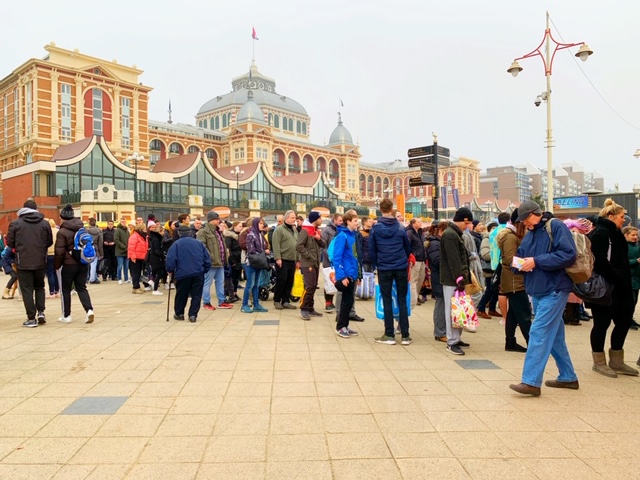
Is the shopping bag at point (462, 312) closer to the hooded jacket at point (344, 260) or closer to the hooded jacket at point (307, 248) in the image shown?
the hooded jacket at point (344, 260)

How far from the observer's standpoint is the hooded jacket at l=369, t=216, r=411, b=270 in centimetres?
704

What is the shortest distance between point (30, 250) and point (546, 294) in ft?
25.3

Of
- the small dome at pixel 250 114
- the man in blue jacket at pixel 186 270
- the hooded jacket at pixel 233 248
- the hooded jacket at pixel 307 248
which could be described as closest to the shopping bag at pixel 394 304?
the hooded jacket at pixel 307 248

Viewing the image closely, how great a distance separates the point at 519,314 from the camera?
6621mm

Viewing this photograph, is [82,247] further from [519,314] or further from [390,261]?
[519,314]

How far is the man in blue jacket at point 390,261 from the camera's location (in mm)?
7055

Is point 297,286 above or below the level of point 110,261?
below

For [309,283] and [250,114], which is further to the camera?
[250,114]

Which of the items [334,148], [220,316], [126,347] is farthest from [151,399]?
[334,148]

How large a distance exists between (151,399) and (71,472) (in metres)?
1.47

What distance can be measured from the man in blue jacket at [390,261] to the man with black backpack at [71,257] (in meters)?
4.85

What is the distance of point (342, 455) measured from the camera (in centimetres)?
346

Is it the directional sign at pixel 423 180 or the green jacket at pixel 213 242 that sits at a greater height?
the directional sign at pixel 423 180

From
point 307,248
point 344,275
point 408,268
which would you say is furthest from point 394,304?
point 307,248
